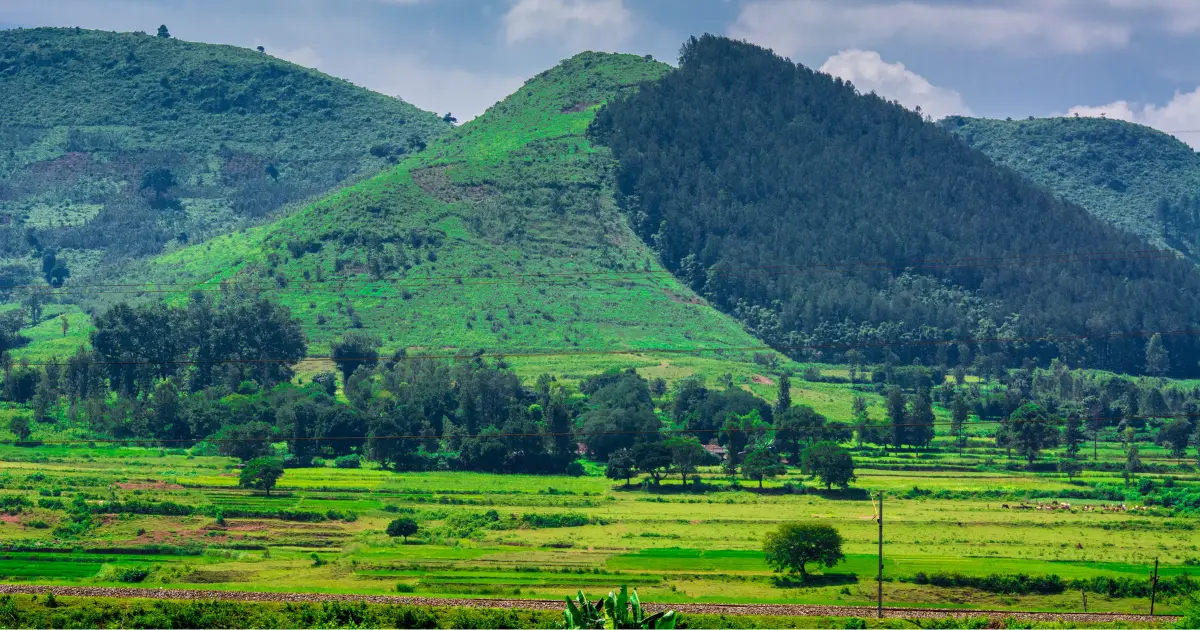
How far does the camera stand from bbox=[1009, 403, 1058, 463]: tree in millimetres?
133875

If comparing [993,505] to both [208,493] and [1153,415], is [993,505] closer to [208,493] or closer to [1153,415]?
[1153,415]

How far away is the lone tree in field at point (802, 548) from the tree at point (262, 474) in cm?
4331

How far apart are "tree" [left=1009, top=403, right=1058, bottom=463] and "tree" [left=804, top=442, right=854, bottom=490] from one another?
24711 mm

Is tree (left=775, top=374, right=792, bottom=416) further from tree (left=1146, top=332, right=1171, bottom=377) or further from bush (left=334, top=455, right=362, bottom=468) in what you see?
tree (left=1146, top=332, right=1171, bottom=377)

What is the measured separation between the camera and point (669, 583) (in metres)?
85.1

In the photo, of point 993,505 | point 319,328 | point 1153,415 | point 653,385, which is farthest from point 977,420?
point 319,328

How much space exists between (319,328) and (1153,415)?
9674 centimetres

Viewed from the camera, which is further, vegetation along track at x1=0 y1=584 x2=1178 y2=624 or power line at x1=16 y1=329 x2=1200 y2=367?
power line at x1=16 y1=329 x2=1200 y2=367

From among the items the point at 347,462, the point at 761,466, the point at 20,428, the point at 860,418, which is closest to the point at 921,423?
the point at 860,418

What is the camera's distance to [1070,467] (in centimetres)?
12862

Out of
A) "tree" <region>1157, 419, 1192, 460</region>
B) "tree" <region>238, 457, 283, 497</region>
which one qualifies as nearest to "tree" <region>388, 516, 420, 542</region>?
"tree" <region>238, 457, 283, 497</region>

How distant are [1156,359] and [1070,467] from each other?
75935 millimetres

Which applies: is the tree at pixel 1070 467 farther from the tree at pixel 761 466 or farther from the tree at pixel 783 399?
the tree at pixel 783 399

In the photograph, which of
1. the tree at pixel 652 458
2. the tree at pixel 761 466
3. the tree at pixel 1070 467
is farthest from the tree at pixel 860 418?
the tree at pixel 652 458
